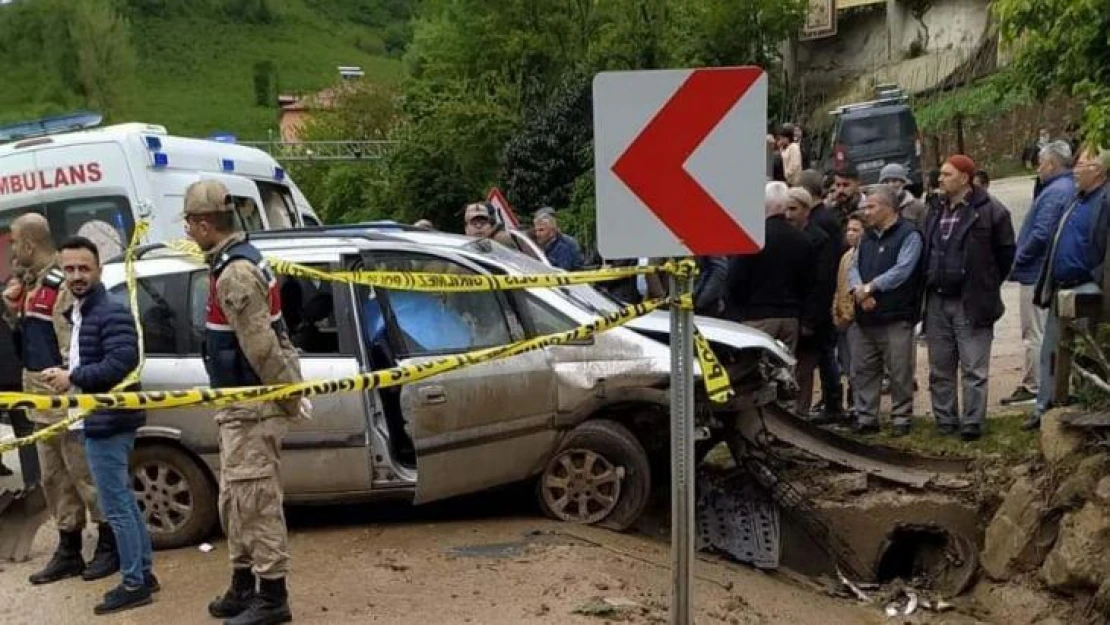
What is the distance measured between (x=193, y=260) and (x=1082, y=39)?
5301 mm

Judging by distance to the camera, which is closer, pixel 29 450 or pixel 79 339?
pixel 79 339

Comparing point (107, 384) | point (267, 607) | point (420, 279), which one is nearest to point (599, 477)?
point (420, 279)

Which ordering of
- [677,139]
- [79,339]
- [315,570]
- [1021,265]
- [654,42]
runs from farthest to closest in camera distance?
[654,42], [1021,265], [315,570], [79,339], [677,139]

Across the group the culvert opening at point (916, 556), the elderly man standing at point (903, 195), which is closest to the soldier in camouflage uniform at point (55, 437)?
the culvert opening at point (916, 556)

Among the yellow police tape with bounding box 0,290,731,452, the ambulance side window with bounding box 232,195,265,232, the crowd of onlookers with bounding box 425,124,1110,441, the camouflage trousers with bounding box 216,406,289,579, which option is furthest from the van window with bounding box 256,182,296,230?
the camouflage trousers with bounding box 216,406,289,579

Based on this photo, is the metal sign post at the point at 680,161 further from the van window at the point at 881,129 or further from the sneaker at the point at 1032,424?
the van window at the point at 881,129

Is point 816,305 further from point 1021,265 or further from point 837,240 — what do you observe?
point 1021,265

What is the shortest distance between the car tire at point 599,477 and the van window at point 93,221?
16.4 feet

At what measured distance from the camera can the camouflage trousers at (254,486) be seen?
196 inches

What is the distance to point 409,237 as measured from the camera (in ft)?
22.7

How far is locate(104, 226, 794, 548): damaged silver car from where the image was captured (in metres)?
6.29

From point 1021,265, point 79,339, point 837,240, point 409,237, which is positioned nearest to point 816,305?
point 837,240

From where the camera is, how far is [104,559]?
19.7 ft

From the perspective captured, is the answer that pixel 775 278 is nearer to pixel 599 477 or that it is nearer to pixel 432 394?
pixel 599 477
